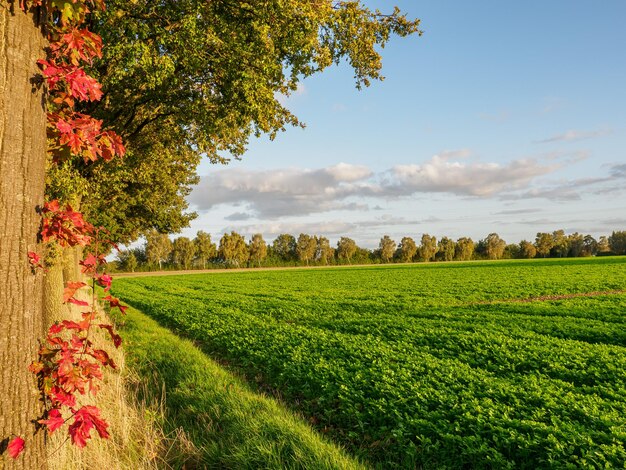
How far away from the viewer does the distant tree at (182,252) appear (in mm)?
127250

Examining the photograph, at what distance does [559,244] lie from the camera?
162 metres

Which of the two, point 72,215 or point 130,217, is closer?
point 72,215

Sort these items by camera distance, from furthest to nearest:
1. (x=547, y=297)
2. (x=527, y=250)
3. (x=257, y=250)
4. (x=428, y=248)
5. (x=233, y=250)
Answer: (x=527, y=250) < (x=428, y=248) < (x=257, y=250) < (x=233, y=250) < (x=547, y=297)

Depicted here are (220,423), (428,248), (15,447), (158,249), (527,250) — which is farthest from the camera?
(527,250)

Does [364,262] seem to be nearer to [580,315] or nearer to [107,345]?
[580,315]

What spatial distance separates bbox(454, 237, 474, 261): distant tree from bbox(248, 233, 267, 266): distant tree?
7727 cm

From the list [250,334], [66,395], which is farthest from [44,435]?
[250,334]

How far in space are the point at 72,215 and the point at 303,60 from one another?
821 centimetres

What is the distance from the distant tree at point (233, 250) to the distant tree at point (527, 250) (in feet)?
Result: 370

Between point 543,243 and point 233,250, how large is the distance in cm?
12427

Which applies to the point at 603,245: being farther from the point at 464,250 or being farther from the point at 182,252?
the point at 182,252

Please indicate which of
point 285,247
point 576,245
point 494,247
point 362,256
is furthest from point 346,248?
point 576,245

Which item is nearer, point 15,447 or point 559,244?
point 15,447

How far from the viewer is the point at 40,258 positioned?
350cm
